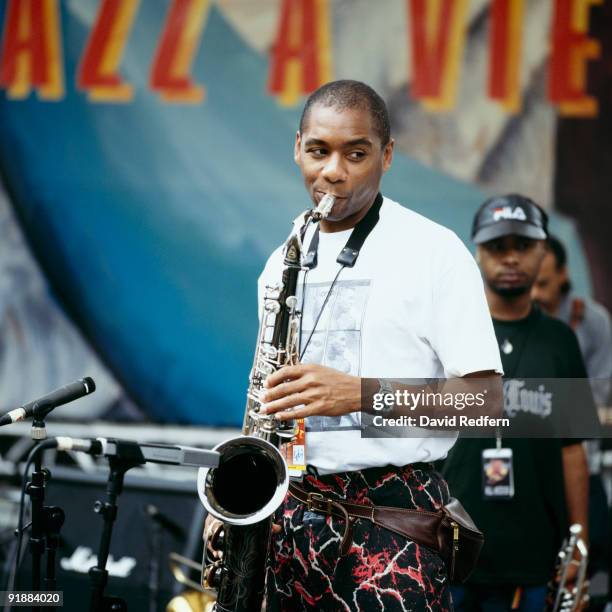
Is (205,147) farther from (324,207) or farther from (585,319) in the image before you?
(324,207)

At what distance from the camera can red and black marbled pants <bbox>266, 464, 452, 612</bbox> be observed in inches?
110

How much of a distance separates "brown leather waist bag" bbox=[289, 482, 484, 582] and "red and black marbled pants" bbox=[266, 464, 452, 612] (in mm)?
20

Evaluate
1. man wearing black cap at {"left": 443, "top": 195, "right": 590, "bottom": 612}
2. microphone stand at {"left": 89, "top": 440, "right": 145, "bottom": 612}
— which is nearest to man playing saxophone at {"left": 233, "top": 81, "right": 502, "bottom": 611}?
microphone stand at {"left": 89, "top": 440, "right": 145, "bottom": 612}

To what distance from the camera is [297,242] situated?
3.04 meters

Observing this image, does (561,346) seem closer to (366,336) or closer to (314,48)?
(366,336)

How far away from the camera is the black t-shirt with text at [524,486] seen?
4.27 meters

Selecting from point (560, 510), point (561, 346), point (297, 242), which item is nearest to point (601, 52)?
point (561, 346)

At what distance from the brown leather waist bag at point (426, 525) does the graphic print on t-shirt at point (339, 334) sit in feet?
0.71

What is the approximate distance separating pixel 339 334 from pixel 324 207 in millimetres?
370

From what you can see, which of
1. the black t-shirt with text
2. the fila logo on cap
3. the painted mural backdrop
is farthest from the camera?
the painted mural backdrop

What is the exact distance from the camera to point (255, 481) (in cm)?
292

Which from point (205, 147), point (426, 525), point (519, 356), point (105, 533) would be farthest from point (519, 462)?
point (205, 147)

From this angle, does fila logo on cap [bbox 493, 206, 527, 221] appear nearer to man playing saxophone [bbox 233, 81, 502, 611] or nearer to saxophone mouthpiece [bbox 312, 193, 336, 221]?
man playing saxophone [bbox 233, 81, 502, 611]

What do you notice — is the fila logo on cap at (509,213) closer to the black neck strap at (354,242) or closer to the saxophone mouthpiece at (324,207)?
the black neck strap at (354,242)
